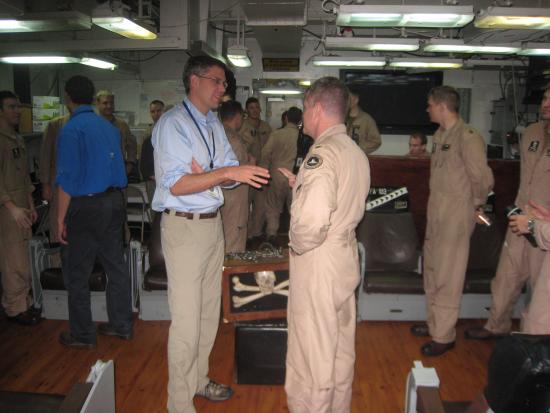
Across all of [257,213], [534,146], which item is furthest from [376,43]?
[534,146]

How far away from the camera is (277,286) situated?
2.75 meters

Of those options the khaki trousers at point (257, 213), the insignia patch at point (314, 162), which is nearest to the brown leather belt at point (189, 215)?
the insignia patch at point (314, 162)

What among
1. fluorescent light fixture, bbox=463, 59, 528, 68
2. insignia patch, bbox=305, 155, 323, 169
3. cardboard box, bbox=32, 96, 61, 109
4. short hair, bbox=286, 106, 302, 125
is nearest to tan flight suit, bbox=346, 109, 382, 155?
short hair, bbox=286, 106, 302, 125

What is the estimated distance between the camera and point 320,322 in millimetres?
2008

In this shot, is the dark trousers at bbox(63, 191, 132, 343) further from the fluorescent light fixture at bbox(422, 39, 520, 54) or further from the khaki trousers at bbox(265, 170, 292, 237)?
the fluorescent light fixture at bbox(422, 39, 520, 54)

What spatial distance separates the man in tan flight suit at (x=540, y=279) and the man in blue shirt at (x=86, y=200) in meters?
2.43

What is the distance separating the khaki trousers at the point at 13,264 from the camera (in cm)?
353

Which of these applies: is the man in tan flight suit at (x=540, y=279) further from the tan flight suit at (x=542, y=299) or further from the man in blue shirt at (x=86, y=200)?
the man in blue shirt at (x=86, y=200)

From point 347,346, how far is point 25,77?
327 inches

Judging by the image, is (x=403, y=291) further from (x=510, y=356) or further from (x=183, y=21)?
(x=183, y=21)

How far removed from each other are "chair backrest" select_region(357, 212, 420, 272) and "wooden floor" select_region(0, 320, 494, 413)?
1.68 feet

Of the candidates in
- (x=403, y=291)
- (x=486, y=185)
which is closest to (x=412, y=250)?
(x=403, y=291)

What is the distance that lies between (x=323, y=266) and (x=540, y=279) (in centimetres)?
102

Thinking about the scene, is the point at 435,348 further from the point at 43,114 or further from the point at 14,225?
the point at 43,114
